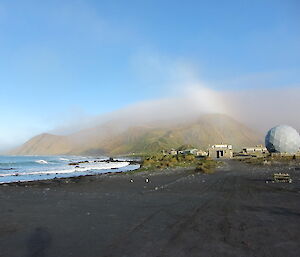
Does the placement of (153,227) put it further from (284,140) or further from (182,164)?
(284,140)

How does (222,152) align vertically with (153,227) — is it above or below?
above

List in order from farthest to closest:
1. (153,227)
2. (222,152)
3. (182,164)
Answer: (222,152)
(182,164)
(153,227)

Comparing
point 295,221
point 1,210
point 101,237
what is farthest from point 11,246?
point 295,221

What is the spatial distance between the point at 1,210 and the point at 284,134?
3087 inches

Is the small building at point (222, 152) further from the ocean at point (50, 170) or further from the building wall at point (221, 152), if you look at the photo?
the ocean at point (50, 170)

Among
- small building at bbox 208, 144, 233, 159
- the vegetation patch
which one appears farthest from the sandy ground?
small building at bbox 208, 144, 233, 159

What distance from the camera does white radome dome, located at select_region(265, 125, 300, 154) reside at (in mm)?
77188

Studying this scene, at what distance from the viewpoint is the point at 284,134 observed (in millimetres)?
77188

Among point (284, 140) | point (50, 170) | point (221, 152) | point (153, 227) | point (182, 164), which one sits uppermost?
point (284, 140)

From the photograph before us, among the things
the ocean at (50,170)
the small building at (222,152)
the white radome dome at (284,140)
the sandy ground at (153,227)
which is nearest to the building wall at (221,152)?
the small building at (222,152)

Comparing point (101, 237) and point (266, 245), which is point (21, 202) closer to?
point (101, 237)

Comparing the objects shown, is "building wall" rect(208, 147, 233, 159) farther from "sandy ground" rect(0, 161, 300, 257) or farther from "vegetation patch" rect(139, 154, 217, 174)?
"sandy ground" rect(0, 161, 300, 257)

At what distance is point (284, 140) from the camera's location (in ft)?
253

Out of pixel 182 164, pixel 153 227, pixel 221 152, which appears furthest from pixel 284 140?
pixel 153 227
